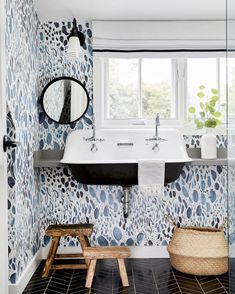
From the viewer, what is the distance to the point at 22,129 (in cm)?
328

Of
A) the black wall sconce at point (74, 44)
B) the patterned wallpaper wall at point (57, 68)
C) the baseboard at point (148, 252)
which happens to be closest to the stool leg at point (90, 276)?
the baseboard at point (148, 252)

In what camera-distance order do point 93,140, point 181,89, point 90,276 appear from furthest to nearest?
1. point 181,89
2. point 93,140
3. point 90,276

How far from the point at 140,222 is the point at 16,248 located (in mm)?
1331

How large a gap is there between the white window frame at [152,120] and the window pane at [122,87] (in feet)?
0.21

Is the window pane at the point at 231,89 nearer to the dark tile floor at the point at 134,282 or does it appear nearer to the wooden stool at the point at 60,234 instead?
the dark tile floor at the point at 134,282

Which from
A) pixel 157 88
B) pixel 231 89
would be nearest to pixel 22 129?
pixel 157 88

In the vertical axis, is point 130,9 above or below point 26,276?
above

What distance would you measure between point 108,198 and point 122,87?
104 centimetres

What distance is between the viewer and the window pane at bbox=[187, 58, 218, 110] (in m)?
4.16

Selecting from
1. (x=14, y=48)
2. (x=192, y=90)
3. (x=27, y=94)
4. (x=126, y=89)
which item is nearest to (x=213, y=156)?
(x=192, y=90)

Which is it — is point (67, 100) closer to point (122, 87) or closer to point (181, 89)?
point (122, 87)

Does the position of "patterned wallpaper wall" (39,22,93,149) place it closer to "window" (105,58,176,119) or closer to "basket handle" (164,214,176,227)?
"window" (105,58,176,119)

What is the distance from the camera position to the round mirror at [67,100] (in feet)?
13.1

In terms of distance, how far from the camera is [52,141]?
4.04 meters
